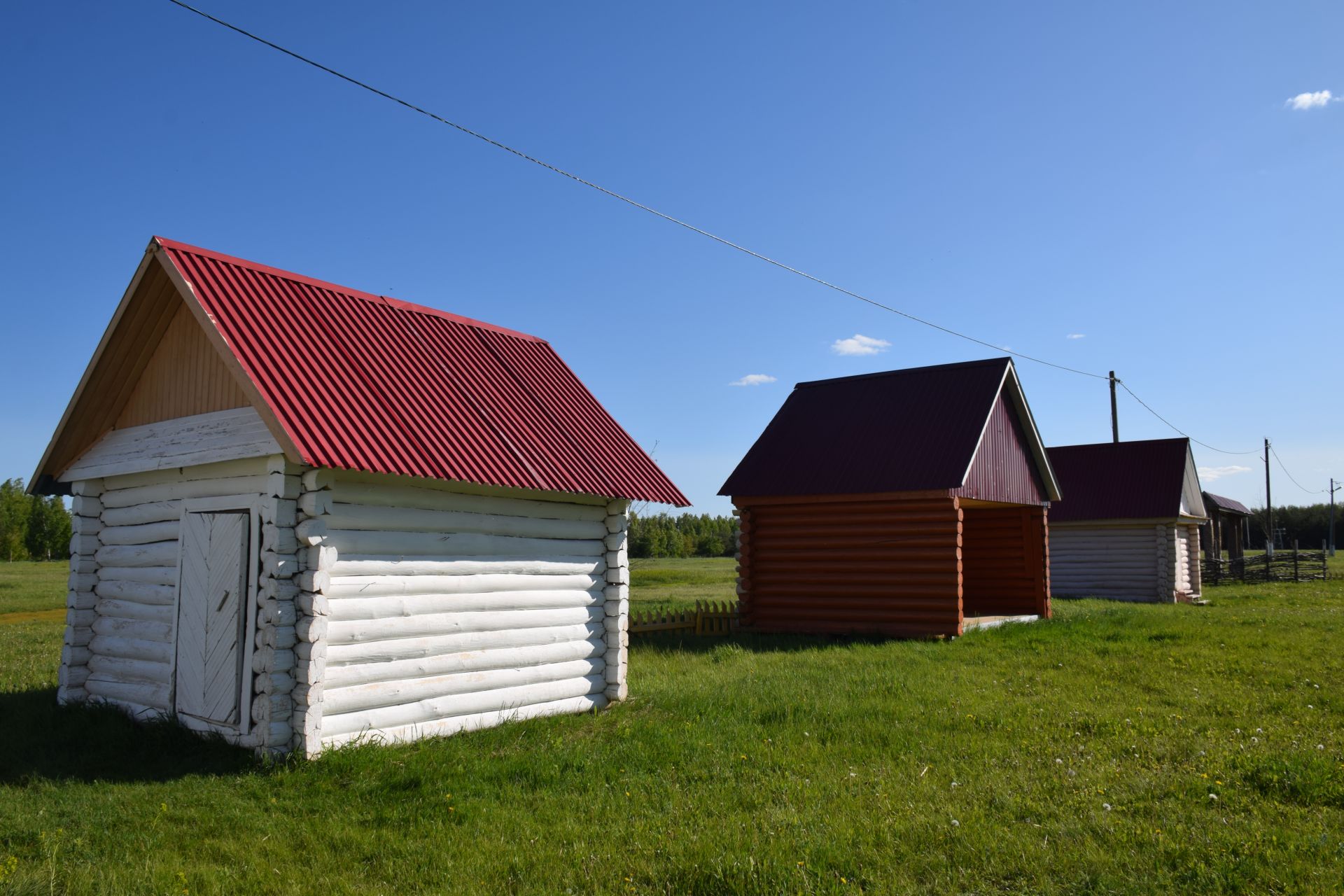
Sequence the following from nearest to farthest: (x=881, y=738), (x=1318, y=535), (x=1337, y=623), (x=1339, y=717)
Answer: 1. (x=881, y=738)
2. (x=1339, y=717)
3. (x=1337, y=623)
4. (x=1318, y=535)

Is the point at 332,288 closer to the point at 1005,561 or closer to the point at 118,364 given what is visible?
the point at 118,364

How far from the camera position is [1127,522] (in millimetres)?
32406

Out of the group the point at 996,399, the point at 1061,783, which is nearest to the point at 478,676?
the point at 1061,783

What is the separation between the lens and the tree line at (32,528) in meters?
82.8

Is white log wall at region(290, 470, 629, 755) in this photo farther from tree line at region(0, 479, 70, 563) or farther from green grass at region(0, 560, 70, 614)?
tree line at region(0, 479, 70, 563)

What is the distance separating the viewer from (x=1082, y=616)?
2297 cm

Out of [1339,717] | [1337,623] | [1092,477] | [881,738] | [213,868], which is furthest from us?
[1092,477]

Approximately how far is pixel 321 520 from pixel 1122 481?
101ft

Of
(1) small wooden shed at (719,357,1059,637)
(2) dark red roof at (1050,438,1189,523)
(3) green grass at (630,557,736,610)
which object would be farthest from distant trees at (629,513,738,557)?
(1) small wooden shed at (719,357,1059,637)

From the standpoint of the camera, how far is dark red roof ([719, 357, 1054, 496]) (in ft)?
65.7

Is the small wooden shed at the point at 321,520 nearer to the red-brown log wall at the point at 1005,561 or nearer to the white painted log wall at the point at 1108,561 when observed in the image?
the red-brown log wall at the point at 1005,561

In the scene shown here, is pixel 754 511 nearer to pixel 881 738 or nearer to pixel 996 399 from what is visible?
pixel 996 399

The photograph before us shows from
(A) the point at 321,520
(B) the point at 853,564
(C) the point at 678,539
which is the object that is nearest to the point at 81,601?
(A) the point at 321,520

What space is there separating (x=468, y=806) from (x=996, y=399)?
668 inches
